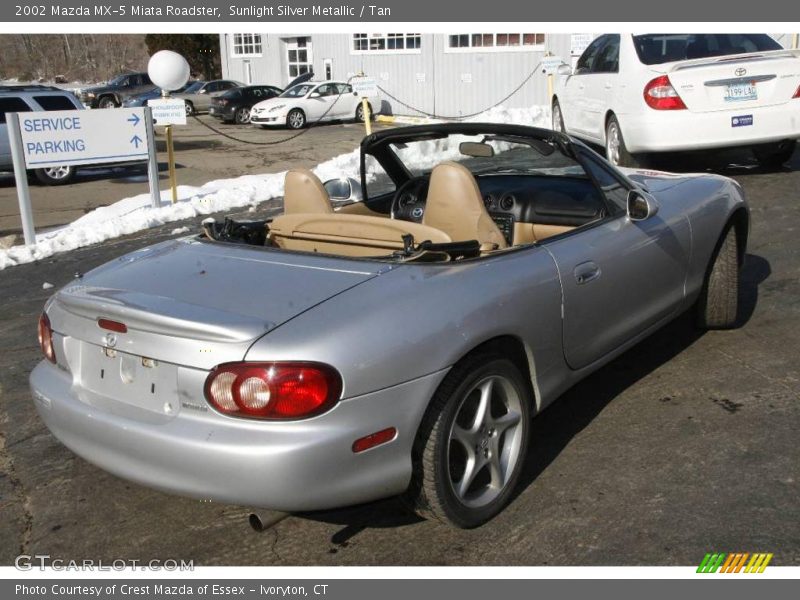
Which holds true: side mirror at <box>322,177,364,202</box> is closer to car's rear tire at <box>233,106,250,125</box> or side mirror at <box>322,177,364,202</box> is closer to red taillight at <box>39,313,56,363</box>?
red taillight at <box>39,313,56,363</box>

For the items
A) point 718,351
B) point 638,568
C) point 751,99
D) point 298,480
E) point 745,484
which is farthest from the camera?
point 751,99

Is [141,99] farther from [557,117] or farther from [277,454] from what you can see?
[277,454]

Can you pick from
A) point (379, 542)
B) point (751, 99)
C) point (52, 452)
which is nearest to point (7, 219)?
point (52, 452)

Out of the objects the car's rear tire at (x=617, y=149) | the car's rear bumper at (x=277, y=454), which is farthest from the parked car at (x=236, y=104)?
the car's rear bumper at (x=277, y=454)

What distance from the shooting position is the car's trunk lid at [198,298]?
2816 mm

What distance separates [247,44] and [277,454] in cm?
3385

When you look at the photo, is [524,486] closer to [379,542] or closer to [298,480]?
[379,542]

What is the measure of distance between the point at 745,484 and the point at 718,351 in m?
1.62

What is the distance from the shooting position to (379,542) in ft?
10.5

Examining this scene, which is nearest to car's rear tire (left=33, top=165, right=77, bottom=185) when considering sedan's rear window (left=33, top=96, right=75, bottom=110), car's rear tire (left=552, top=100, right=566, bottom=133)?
sedan's rear window (left=33, top=96, right=75, bottom=110)

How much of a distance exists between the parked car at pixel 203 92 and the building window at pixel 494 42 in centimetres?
1143

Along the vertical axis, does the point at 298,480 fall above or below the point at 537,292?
below

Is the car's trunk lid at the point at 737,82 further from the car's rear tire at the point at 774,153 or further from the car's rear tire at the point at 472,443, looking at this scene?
the car's rear tire at the point at 472,443

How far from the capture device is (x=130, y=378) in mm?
2994
